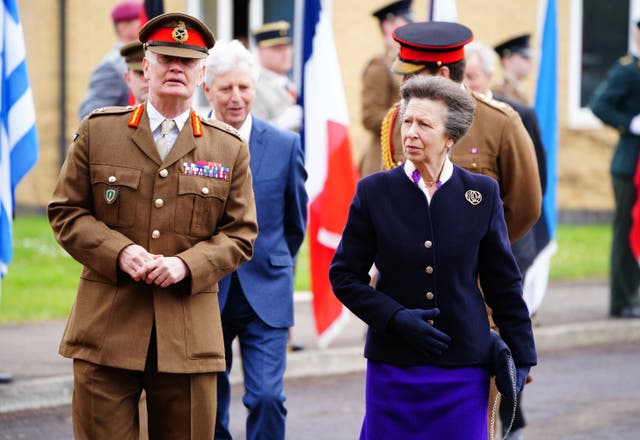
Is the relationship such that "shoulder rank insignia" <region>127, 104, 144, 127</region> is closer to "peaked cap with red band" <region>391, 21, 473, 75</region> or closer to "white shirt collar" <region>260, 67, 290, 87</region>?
"peaked cap with red band" <region>391, 21, 473, 75</region>

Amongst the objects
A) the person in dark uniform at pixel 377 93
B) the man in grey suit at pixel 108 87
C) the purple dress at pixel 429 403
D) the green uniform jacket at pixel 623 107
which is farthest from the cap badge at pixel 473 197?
the green uniform jacket at pixel 623 107

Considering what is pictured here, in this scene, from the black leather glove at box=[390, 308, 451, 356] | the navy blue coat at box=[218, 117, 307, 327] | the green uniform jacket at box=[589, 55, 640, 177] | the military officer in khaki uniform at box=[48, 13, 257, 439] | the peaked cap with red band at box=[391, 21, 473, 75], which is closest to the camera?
the black leather glove at box=[390, 308, 451, 356]

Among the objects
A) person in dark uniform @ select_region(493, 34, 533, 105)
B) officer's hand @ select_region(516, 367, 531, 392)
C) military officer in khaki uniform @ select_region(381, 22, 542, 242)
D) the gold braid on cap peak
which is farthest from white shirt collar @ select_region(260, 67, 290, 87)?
officer's hand @ select_region(516, 367, 531, 392)

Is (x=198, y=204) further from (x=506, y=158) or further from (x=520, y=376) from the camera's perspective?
(x=506, y=158)

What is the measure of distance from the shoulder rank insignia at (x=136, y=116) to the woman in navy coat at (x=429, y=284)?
2.79ft

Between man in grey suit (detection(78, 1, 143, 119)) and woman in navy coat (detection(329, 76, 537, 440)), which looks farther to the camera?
man in grey suit (detection(78, 1, 143, 119))

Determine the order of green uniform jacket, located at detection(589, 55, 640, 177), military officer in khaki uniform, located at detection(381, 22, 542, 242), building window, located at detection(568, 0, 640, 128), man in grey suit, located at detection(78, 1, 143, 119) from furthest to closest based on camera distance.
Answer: building window, located at detection(568, 0, 640, 128) < green uniform jacket, located at detection(589, 55, 640, 177) < man in grey suit, located at detection(78, 1, 143, 119) < military officer in khaki uniform, located at detection(381, 22, 542, 242)

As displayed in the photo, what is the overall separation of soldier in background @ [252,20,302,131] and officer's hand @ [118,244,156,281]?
479cm

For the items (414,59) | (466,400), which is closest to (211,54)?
(414,59)

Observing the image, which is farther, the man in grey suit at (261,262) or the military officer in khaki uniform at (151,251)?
the man in grey suit at (261,262)

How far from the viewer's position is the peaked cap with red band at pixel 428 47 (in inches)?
220

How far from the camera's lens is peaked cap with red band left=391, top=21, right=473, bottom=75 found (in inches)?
220

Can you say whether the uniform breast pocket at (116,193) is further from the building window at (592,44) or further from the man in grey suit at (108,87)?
the building window at (592,44)

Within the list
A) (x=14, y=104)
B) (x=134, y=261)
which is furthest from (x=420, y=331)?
(x=14, y=104)
